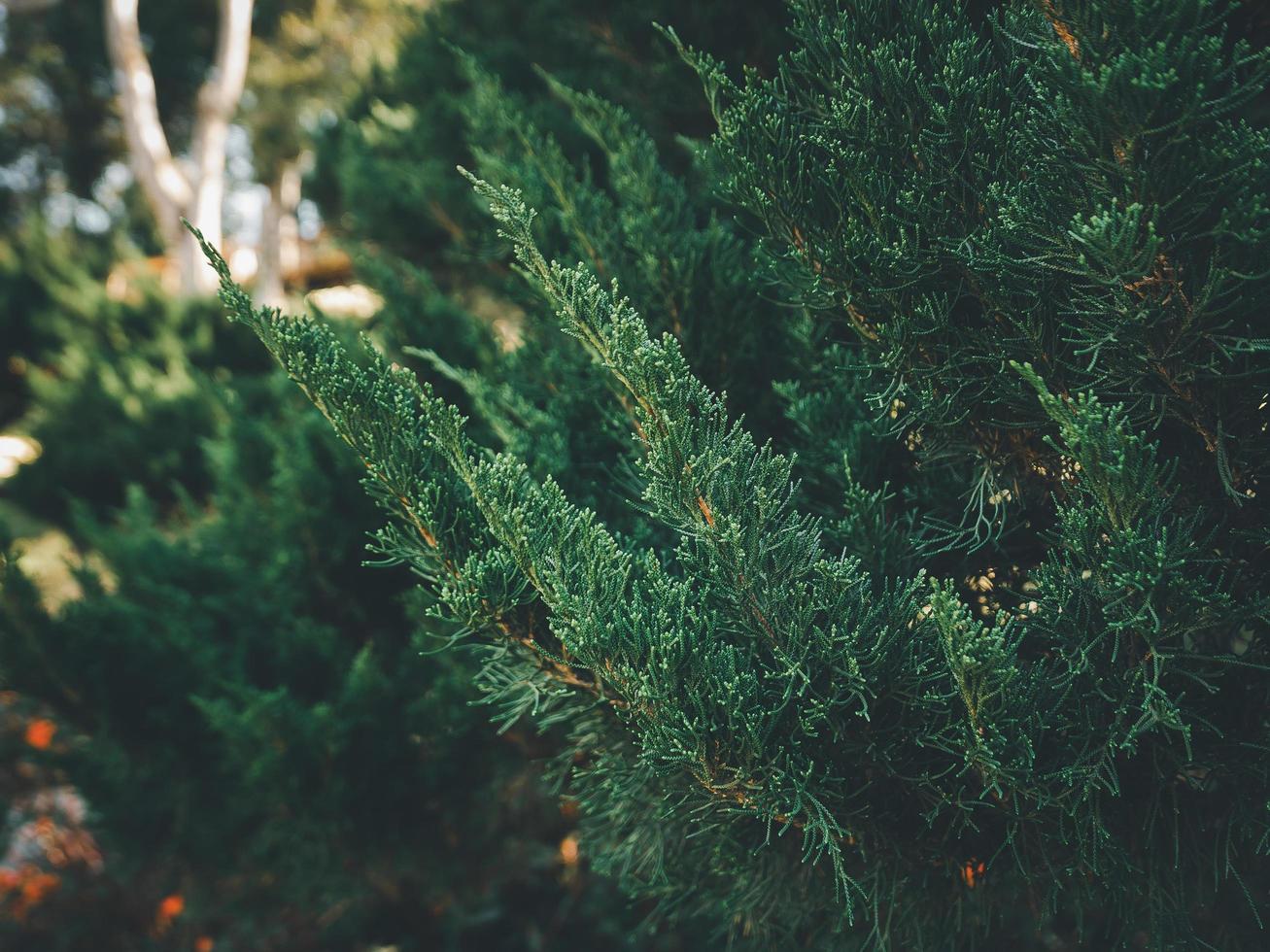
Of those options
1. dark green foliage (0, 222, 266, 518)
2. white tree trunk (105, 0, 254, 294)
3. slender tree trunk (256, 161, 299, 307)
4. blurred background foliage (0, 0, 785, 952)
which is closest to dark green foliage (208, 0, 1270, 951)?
blurred background foliage (0, 0, 785, 952)

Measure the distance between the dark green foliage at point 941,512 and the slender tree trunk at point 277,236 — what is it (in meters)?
10.5

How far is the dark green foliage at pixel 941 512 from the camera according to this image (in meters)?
1.54

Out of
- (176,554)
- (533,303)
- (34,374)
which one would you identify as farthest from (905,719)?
(34,374)

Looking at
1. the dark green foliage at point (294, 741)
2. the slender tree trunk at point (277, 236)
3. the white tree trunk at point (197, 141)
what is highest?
the white tree trunk at point (197, 141)

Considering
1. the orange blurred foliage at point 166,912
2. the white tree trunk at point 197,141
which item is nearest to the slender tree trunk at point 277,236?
the white tree trunk at point 197,141

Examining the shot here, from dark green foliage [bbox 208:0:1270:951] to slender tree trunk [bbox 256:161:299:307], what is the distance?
1054cm

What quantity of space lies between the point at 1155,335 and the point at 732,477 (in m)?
0.90

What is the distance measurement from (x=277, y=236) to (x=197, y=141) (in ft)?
11.6

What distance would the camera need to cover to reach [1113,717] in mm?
1761

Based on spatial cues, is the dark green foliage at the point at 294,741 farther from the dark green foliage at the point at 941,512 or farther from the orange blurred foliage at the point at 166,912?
the dark green foliage at the point at 941,512

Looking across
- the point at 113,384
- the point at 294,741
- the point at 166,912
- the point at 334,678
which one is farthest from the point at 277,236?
the point at 294,741

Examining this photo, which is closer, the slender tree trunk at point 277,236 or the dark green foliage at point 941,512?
the dark green foliage at point 941,512

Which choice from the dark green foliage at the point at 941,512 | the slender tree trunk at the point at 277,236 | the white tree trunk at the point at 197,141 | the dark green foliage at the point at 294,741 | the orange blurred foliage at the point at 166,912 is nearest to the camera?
the dark green foliage at the point at 941,512

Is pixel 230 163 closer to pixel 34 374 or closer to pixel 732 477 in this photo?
pixel 34 374
